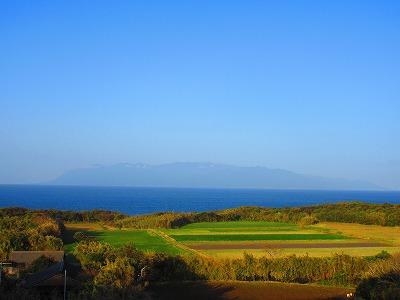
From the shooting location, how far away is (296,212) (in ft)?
179

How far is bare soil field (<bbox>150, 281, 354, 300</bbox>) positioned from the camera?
70.9 ft

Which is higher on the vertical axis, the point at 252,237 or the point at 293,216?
the point at 293,216

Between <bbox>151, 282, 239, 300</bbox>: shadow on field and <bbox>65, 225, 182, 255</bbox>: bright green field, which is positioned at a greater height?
<bbox>65, 225, 182, 255</bbox>: bright green field

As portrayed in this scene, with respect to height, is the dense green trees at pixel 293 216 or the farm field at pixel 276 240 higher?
the dense green trees at pixel 293 216

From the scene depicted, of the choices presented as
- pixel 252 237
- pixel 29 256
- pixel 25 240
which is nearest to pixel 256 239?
pixel 252 237

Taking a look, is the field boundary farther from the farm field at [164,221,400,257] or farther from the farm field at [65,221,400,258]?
the farm field at [164,221,400,257]

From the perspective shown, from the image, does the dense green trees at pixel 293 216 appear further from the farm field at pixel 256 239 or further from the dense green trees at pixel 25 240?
the dense green trees at pixel 25 240

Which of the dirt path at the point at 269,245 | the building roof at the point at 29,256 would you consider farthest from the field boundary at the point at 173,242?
the building roof at the point at 29,256

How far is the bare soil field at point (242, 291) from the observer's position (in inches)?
851

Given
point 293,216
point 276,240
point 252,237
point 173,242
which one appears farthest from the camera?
point 293,216

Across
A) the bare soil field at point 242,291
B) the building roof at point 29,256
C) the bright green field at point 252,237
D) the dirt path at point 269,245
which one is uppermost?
the building roof at point 29,256

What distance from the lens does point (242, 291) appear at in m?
22.5

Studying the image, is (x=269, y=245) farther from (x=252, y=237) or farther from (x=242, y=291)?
(x=242, y=291)

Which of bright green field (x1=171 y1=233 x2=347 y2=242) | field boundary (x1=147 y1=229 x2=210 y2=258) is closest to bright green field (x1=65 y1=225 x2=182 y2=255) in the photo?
field boundary (x1=147 y1=229 x2=210 y2=258)
